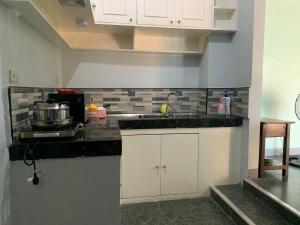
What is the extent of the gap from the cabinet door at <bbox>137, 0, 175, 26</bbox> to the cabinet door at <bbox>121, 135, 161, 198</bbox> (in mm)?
1248

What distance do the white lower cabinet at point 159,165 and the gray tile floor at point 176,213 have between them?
0.12m

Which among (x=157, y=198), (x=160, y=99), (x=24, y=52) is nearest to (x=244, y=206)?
(x=157, y=198)

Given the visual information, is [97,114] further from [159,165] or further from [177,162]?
[177,162]

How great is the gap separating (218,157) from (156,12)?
5.62 feet

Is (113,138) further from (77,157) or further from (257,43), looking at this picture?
A: (257,43)

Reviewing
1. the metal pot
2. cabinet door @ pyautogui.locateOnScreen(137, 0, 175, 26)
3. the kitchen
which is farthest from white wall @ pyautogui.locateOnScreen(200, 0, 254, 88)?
the metal pot

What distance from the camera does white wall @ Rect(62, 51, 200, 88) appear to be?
286 cm

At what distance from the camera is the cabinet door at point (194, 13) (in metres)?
2.60

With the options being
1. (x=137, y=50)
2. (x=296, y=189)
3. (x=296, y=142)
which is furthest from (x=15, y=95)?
(x=296, y=142)

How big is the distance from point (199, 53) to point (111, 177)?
84.5 inches

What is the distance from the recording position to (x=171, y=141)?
240 centimetres

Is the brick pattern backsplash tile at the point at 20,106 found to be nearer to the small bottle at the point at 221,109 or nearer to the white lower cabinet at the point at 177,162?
the white lower cabinet at the point at 177,162

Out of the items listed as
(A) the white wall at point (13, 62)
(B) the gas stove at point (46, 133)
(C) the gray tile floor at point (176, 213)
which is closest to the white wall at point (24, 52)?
(A) the white wall at point (13, 62)

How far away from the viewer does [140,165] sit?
2367 mm
